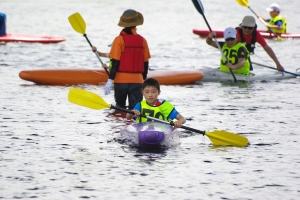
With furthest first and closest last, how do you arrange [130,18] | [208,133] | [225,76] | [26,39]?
1. [26,39]
2. [225,76]
3. [130,18]
4. [208,133]

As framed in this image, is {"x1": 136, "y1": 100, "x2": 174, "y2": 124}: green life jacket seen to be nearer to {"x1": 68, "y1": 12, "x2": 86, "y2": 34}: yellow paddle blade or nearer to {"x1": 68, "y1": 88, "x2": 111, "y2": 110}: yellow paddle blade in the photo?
{"x1": 68, "y1": 88, "x2": 111, "y2": 110}: yellow paddle blade

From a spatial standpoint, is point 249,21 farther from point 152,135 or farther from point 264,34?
point 264,34

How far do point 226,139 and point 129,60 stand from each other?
2048 mm

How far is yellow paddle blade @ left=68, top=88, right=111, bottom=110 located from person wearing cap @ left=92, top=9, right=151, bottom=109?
1049mm

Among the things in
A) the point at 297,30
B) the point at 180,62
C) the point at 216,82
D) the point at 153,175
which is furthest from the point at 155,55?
the point at 153,175

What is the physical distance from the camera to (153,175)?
9.06 meters

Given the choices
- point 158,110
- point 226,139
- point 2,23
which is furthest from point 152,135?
point 2,23

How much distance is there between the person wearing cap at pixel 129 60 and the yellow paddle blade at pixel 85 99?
3.44 ft

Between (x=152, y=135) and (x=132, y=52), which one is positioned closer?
(x=152, y=135)

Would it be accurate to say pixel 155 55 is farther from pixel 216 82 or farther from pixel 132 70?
pixel 132 70

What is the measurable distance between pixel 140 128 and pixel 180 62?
41.6 ft

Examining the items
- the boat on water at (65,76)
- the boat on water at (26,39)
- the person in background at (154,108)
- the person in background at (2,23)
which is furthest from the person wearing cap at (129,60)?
the boat on water at (26,39)

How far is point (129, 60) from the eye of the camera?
11945mm

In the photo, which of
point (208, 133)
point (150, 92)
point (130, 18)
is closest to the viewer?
point (150, 92)
